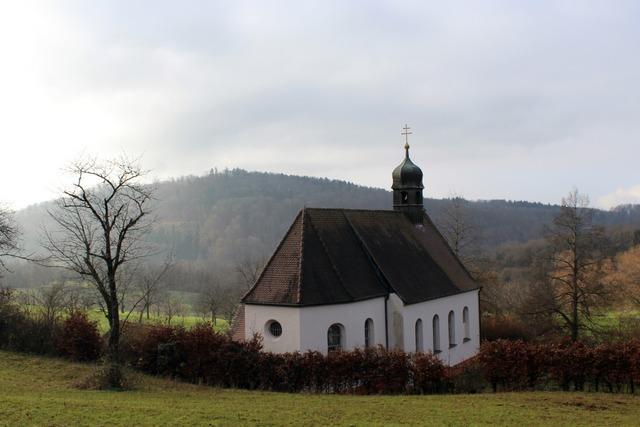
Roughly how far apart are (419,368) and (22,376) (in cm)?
1286

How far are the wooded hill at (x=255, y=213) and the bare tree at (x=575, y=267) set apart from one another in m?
58.9

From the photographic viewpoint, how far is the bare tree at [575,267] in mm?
34250

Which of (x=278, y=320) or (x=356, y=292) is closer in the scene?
(x=278, y=320)

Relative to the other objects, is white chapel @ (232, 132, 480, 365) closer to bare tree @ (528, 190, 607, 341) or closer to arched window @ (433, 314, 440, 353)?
arched window @ (433, 314, 440, 353)

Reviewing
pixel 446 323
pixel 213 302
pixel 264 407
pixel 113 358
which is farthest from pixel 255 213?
pixel 264 407

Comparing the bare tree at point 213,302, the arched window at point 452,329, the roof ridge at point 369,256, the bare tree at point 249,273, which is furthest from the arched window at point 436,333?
the bare tree at point 213,302

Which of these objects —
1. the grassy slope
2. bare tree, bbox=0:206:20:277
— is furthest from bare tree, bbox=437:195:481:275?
bare tree, bbox=0:206:20:277

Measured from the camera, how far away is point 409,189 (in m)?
34.6

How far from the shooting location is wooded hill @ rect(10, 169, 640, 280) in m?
114

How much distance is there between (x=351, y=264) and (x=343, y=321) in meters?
3.10

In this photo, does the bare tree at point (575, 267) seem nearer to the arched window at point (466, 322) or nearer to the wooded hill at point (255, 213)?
the arched window at point (466, 322)

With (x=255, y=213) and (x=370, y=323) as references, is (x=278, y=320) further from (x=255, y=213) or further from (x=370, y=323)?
(x=255, y=213)

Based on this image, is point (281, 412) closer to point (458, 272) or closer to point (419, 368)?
point (419, 368)

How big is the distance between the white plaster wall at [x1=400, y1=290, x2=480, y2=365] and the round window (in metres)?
5.69
